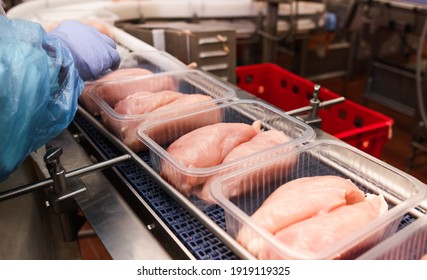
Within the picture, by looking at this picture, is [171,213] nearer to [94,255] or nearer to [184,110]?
[184,110]

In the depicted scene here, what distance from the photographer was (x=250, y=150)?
2.79ft

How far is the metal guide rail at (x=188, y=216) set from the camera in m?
0.68

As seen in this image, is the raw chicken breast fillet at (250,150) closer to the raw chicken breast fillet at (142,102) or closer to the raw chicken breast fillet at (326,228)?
the raw chicken breast fillet at (326,228)

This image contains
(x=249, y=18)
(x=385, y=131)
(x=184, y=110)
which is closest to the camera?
(x=184, y=110)

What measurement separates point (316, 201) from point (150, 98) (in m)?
0.57

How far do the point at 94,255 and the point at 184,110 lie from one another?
1.27m

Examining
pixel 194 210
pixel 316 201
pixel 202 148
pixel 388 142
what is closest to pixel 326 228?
pixel 316 201

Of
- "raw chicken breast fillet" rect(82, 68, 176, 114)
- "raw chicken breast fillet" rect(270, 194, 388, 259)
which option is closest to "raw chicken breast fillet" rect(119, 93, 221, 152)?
"raw chicken breast fillet" rect(82, 68, 176, 114)

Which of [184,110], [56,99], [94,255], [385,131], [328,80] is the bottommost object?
[94,255]

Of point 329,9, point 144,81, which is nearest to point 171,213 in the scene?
point 144,81

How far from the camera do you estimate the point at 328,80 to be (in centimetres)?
412

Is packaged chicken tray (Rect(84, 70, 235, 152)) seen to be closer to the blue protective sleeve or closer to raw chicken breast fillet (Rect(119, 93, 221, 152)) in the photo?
raw chicken breast fillet (Rect(119, 93, 221, 152))
